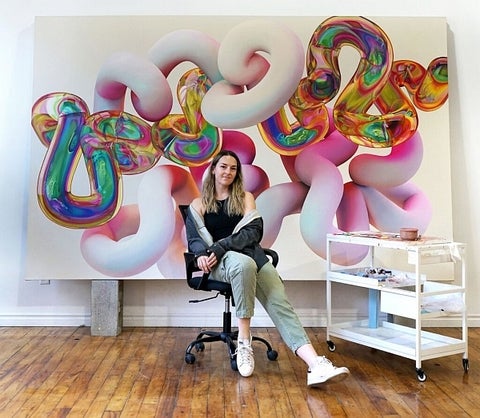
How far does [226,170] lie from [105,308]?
119cm

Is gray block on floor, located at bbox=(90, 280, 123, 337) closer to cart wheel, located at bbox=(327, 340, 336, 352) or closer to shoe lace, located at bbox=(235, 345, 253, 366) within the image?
shoe lace, located at bbox=(235, 345, 253, 366)

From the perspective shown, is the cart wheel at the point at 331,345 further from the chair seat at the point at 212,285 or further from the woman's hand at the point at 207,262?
the woman's hand at the point at 207,262

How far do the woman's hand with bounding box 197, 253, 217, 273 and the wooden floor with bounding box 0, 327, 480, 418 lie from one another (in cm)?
49

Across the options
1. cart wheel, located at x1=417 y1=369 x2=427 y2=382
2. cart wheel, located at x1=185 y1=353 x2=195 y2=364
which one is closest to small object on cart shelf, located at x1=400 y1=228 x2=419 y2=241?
cart wheel, located at x1=417 y1=369 x2=427 y2=382

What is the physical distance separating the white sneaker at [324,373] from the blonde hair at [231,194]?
87cm

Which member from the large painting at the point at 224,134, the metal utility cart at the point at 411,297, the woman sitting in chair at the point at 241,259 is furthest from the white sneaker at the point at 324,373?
the large painting at the point at 224,134

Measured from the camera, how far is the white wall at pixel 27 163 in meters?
3.46

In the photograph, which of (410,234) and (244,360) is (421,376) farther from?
(244,360)

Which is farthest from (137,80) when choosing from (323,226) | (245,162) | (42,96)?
(323,226)

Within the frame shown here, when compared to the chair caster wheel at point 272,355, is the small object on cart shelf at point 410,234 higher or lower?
higher

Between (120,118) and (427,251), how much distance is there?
1.96 metres

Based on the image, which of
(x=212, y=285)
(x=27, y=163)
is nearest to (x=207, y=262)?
(x=212, y=285)

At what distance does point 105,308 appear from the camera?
3289 mm

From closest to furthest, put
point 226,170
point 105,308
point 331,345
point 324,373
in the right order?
point 324,373 → point 226,170 → point 331,345 → point 105,308
